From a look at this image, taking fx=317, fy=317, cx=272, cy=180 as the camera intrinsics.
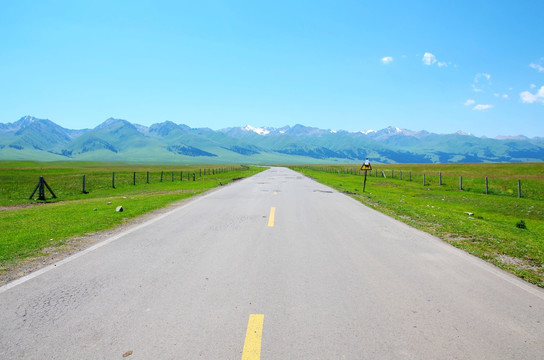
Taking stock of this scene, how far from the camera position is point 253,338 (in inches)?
133

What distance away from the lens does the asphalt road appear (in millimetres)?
3248

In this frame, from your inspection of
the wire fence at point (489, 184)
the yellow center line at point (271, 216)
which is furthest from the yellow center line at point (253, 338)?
the wire fence at point (489, 184)

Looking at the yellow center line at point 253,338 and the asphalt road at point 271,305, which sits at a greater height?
the yellow center line at point 253,338

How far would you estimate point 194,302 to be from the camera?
4.27 metres

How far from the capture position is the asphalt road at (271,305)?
10.7 feet

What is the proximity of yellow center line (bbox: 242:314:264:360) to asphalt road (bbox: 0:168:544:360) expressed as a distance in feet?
0.06

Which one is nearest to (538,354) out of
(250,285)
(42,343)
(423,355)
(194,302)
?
(423,355)

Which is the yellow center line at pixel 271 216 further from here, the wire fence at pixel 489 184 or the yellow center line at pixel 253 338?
the wire fence at pixel 489 184

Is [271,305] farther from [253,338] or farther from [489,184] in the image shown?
[489,184]

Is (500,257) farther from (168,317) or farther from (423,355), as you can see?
(168,317)

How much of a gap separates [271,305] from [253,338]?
2.70ft

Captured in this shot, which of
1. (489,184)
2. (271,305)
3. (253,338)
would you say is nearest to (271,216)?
(271,305)

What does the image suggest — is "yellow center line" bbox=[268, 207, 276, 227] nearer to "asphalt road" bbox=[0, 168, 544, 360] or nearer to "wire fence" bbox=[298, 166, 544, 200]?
"asphalt road" bbox=[0, 168, 544, 360]

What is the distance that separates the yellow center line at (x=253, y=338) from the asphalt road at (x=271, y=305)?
19 mm
